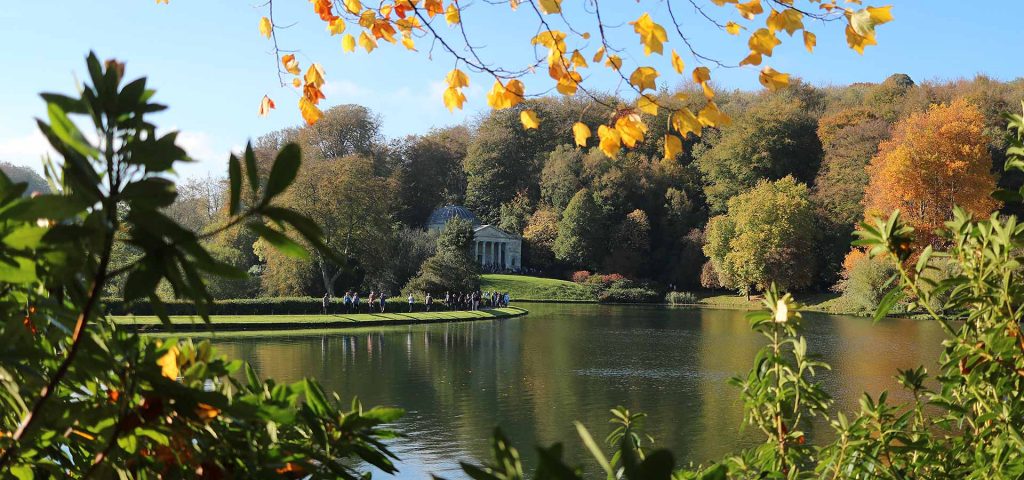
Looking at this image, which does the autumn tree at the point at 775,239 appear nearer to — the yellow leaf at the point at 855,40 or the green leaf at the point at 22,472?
the yellow leaf at the point at 855,40

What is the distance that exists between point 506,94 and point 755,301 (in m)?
42.9

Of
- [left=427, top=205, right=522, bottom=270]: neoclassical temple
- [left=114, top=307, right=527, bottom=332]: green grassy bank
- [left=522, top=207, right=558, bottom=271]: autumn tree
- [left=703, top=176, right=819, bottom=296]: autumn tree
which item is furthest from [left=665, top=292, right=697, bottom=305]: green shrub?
[left=114, top=307, right=527, bottom=332]: green grassy bank

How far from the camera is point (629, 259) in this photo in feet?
161

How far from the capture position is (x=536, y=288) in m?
45.8

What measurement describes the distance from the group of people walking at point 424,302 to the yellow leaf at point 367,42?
25.2 meters

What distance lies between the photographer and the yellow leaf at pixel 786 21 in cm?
241

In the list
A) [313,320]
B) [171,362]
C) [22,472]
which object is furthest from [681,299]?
Result: [22,472]

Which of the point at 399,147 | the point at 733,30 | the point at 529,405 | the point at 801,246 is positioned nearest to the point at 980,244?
the point at 733,30

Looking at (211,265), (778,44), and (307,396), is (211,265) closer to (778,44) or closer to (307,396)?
(307,396)

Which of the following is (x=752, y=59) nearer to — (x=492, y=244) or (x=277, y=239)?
(x=277, y=239)

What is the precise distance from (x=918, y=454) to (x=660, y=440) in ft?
26.4

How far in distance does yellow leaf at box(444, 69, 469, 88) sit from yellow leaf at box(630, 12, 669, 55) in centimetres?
78

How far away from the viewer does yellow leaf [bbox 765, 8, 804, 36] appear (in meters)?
2.41

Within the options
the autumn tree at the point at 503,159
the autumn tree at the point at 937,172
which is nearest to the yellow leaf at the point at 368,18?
the autumn tree at the point at 937,172
